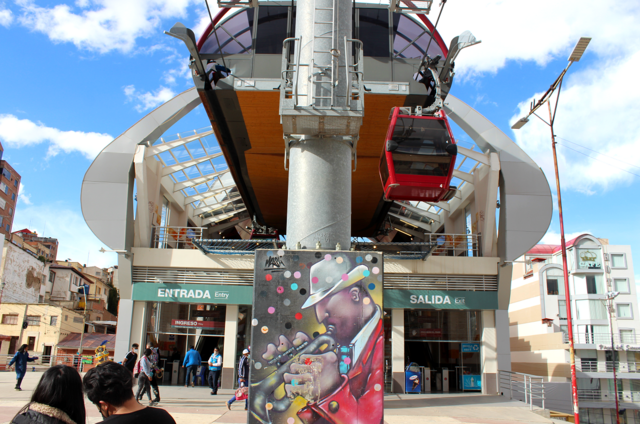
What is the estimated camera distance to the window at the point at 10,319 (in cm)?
4584

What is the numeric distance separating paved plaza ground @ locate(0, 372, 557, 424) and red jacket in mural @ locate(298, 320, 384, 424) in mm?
5029

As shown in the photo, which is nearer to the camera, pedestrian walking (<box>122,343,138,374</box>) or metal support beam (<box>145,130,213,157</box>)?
pedestrian walking (<box>122,343,138,374</box>)

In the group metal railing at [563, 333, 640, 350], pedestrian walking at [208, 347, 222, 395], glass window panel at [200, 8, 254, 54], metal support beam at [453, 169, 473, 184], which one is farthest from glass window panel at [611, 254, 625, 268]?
glass window panel at [200, 8, 254, 54]

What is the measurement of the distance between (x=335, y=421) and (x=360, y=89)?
4.00 m

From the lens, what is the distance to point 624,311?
49312mm

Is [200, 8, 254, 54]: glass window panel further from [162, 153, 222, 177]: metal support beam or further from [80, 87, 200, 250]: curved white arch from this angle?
[162, 153, 222, 177]: metal support beam

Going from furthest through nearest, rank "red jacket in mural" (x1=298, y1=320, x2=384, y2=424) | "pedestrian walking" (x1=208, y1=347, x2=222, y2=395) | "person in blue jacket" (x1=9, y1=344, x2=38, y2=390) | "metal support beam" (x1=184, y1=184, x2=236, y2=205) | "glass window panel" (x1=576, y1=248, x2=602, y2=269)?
"glass window panel" (x1=576, y1=248, x2=602, y2=269)
"metal support beam" (x1=184, y1=184, x2=236, y2=205)
"pedestrian walking" (x1=208, y1=347, x2=222, y2=395)
"person in blue jacket" (x1=9, y1=344, x2=38, y2=390)
"red jacket in mural" (x1=298, y1=320, x2=384, y2=424)

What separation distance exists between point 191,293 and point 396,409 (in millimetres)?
9231

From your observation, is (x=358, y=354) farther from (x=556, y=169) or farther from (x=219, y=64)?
(x=556, y=169)

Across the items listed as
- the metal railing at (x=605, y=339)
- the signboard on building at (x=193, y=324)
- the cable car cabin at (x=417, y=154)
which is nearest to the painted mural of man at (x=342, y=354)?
the cable car cabin at (x=417, y=154)

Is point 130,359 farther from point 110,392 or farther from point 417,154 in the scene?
point 110,392

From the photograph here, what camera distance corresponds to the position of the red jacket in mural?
5.43 metres

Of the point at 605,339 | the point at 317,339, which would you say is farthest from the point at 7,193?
the point at 317,339

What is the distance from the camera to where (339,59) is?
647 centimetres
